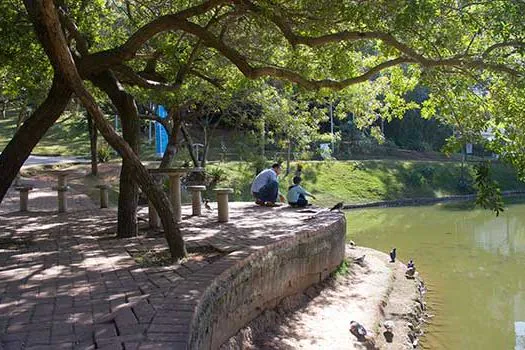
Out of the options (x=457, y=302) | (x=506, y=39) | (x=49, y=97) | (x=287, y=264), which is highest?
(x=506, y=39)

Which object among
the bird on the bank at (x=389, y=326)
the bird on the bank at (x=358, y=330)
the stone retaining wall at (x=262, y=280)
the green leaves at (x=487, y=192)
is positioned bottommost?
the bird on the bank at (x=389, y=326)

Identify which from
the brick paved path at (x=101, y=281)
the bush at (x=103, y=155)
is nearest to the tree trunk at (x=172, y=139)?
the brick paved path at (x=101, y=281)

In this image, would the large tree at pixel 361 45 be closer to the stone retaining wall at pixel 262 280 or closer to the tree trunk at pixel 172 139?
the stone retaining wall at pixel 262 280

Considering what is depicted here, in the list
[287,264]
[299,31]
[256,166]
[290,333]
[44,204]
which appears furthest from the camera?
[256,166]

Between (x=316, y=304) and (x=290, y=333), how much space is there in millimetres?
1398

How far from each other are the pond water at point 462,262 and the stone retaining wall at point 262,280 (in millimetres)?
2039

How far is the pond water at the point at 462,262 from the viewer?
9695 mm

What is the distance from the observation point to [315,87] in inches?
349

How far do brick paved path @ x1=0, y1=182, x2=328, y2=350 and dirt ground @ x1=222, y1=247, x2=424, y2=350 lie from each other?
3.34 ft

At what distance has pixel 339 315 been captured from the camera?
29.3 feet

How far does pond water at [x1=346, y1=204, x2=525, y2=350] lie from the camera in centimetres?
970

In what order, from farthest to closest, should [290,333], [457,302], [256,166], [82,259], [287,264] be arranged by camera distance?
[256,166] < [457,302] < [287,264] < [290,333] < [82,259]

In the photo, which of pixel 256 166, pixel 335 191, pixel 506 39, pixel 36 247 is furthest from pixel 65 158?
pixel 506 39

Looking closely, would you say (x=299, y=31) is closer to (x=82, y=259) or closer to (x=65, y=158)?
(x=82, y=259)
